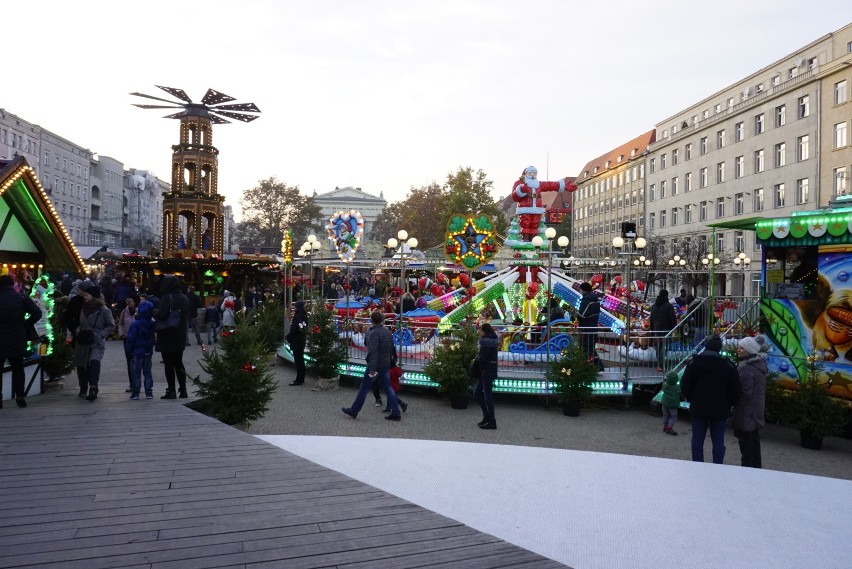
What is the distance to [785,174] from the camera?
1614 inches

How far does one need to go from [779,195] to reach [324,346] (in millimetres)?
38516

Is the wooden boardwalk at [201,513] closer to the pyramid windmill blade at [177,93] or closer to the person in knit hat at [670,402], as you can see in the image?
the person in knit hat at [670,402]

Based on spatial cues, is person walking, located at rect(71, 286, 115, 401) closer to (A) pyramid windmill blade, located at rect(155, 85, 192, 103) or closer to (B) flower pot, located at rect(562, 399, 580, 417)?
(B) flower pot, located at rect(562, 399, 580, 417)

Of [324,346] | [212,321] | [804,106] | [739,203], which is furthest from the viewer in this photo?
[739,203]

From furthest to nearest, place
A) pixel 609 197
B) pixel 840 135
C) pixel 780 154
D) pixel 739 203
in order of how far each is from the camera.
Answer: pixel 609 197 → pixel 739 203 → pixel 780 154 → pixel 840 135

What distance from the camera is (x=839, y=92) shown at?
120 feet

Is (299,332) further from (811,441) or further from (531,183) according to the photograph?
(811,441)

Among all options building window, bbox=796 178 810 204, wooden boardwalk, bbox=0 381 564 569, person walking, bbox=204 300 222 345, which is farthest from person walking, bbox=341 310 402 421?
building window, bbox=796 178 810 204

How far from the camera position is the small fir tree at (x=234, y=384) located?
8125 millimetres

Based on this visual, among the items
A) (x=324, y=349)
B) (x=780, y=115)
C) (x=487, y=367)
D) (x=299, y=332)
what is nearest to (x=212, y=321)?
(x=299, y=332)

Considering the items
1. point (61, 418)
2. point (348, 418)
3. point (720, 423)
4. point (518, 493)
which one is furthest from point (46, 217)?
point (720, 423)

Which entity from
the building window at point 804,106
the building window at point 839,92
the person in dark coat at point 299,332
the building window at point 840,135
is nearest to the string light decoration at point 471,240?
the person in dark coat at point 299,332

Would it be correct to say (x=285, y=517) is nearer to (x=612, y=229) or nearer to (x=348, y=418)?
(x=348, y=418)

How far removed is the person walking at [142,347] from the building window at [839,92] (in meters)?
39.7
